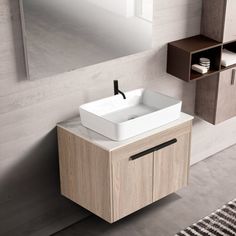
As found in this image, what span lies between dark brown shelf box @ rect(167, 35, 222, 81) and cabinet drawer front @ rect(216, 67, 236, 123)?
0.14 metres

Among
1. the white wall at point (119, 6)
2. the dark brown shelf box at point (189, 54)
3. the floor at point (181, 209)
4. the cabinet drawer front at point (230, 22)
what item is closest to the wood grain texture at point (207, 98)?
Result: the dark brown shelf box at point (189, 54)

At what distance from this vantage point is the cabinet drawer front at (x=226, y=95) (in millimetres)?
3734

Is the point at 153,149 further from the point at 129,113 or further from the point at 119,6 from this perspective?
the point at 119,6

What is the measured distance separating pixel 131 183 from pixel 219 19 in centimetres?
125

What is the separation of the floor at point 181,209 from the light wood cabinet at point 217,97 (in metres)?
0.44

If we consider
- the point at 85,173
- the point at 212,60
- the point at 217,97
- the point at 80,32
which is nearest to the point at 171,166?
the point at 85,173

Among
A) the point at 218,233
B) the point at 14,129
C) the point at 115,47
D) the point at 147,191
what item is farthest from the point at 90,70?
the point at 218,233

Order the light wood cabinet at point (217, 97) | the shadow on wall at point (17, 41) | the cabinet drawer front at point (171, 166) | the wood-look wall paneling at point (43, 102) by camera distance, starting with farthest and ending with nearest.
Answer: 1. the light wood cabinet at point (217, 97)
2. the cabinet drawer front at point (171, 166)
3. the wood-look wall paneling at point (43, 102)
4. the shadow on wall at point (17, 41)

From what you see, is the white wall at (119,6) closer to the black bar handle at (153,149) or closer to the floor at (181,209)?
the black bar handle at (153,149)

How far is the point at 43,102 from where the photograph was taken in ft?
10.0

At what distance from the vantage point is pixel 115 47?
3260 millimetres

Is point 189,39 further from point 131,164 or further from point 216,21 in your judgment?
point 131,164

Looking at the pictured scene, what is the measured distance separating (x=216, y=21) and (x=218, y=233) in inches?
53.8

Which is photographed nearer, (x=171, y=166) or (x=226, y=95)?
(x=171, y=166)
